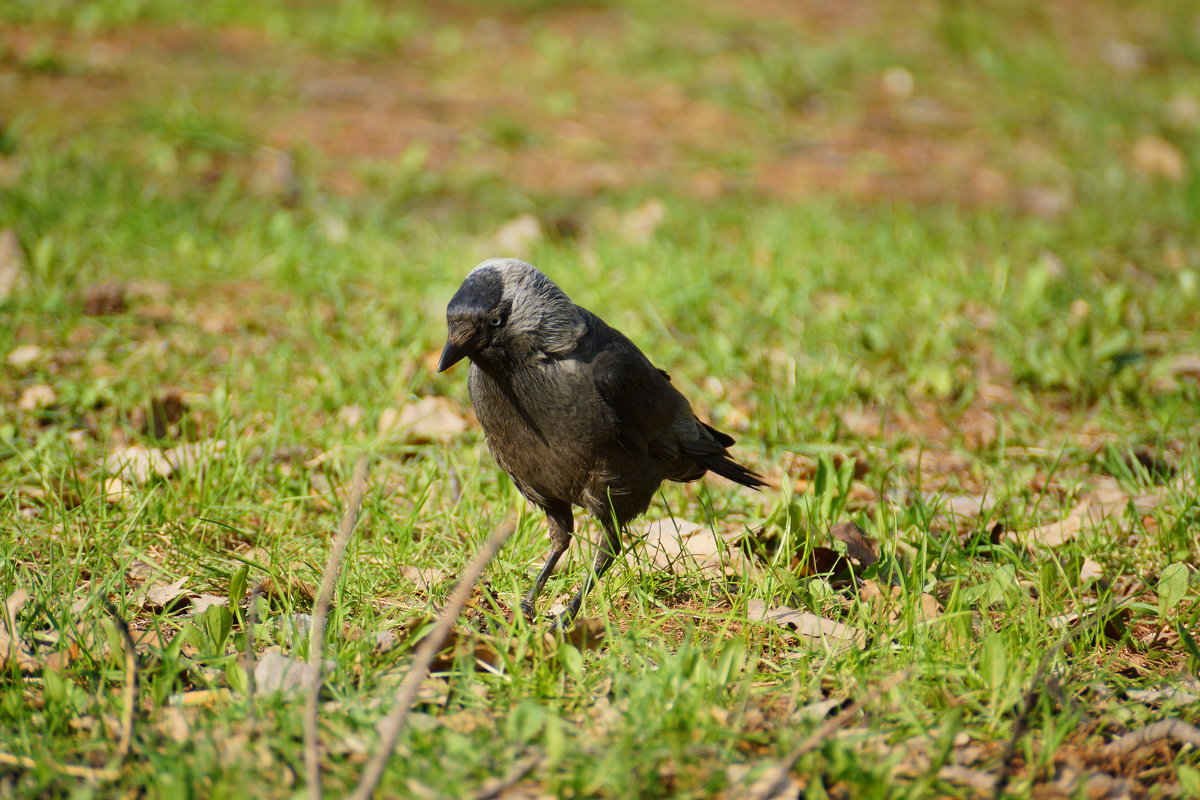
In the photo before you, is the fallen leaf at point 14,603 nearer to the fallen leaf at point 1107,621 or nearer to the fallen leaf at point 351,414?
the fallen leaf at point 351,414

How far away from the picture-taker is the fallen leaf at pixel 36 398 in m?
3.83

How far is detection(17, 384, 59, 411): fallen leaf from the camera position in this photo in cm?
383

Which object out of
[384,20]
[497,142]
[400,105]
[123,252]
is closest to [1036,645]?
[123,252]

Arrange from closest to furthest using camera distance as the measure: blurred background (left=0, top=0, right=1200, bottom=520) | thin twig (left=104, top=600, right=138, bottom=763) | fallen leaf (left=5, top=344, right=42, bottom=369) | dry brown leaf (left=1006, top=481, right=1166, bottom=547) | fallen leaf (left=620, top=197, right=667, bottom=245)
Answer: thin twig (left=104, top=600, right=138, bottom=763), dry brown leaf (left=1006, top=481, right=1166, bottom=547), fallen leaf (left=5, top=344, right=42, bottom=369), blurred background (left=0, top=0, right=1200, bottom=520), fallen leaf (left=620, top=197, right=667, bottom=245)

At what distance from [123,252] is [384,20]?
463cm

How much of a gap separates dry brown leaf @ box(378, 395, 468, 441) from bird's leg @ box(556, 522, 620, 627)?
1.04 m

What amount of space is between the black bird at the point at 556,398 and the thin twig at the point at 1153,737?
1.31 metres

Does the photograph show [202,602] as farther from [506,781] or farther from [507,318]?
[506,781]

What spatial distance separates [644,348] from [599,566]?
1871mm

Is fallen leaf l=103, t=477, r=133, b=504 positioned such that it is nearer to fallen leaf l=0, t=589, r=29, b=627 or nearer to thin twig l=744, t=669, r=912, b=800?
fallen leaf l=0, t=589, r=29, b=627

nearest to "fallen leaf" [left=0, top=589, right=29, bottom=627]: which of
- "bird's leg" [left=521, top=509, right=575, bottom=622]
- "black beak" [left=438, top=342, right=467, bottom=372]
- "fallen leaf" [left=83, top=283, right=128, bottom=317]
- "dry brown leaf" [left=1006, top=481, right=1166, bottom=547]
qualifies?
"black beak" [left=438, top=342, right=467, bottom=372]

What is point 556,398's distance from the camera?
9.62 feet

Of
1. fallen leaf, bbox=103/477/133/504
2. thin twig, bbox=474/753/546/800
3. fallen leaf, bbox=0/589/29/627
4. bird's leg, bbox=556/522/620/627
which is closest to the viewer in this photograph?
thin twig, bbox=474/753/546/800

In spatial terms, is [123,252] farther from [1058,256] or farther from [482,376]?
[1058,256]
